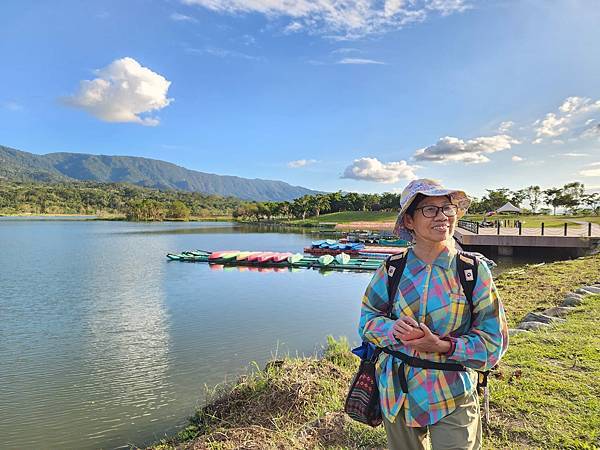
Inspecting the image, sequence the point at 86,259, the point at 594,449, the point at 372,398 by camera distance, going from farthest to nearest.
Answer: the point at 86,259 → the point at 594,449 → the point at 372,398

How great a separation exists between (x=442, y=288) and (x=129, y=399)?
6757 mm

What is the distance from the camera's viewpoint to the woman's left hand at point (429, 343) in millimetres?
1744

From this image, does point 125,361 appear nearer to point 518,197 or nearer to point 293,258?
point 293,258

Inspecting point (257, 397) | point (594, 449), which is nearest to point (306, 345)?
point (257, 397)

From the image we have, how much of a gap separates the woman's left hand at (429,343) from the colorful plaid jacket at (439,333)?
0.06 meters

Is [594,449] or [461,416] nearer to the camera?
[461,416]

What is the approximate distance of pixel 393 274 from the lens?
1996mm

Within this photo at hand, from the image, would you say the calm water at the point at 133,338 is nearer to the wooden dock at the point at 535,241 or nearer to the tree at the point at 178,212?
the wooden dock at the point at 535,241

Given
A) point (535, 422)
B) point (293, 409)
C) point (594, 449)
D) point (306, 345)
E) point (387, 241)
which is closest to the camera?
point (594, 449)

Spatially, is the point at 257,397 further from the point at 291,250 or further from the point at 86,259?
the point at 291,250

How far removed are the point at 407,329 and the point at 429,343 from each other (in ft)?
0.35

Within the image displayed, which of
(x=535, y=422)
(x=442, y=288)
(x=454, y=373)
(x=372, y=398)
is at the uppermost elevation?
(x=442, y=288)

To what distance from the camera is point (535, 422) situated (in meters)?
3.46

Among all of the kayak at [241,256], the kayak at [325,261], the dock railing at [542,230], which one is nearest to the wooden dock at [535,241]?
the dock railing at [542,230]
